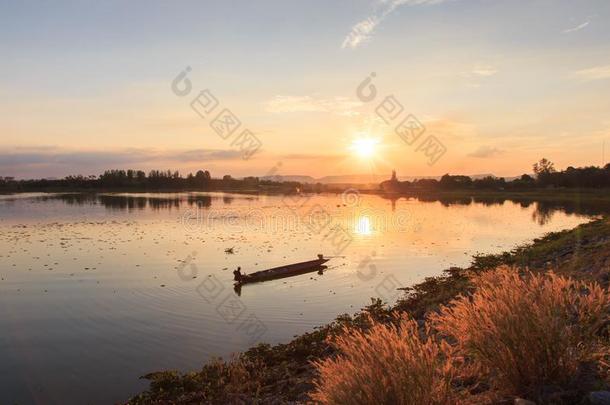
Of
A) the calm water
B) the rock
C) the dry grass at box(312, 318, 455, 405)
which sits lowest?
the calm water

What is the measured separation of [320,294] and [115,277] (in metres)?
12.1

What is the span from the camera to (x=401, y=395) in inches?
193

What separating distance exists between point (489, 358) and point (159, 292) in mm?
19166

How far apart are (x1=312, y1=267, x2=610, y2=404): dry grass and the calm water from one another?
9.02 metres

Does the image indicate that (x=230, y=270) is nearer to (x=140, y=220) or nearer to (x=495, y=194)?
(x=140, y=220)

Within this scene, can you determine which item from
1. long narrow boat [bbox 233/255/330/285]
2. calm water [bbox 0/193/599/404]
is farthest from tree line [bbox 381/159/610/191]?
long narrow boat [bbox 233/255/330/285]

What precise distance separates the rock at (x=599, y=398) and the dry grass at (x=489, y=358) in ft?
0.98

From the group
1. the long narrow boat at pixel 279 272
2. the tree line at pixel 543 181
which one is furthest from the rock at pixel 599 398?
the tree line at pixel 543 181

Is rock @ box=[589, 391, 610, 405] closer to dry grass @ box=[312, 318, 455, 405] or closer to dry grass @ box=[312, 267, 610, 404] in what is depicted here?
dry grass @ box=[312, 267, 610, 404]

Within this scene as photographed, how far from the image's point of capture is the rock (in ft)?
16.3

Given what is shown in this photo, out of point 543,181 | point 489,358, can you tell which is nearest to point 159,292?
point 489,358

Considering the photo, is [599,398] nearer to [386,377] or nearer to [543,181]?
[386,377]

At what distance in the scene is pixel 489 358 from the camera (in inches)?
231

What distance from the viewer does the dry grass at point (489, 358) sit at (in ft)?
16.4
